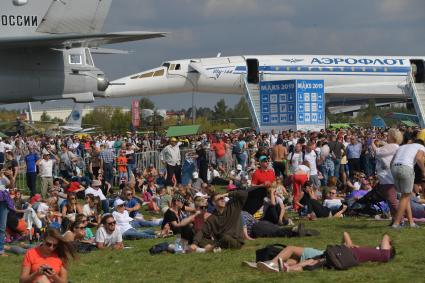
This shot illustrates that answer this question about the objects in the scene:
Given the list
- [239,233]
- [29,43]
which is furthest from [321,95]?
[239,233]

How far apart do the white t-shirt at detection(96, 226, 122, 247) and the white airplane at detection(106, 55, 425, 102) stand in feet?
104

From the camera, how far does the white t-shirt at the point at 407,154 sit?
1353 cm

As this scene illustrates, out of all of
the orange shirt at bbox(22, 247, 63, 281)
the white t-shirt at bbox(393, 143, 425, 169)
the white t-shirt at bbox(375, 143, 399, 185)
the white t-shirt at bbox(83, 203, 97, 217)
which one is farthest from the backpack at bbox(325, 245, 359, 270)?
the white t-shirt at bbox(83, 203, 97, 217)

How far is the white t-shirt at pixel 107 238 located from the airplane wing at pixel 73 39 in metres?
4.66

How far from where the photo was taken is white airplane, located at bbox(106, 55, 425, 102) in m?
45.4

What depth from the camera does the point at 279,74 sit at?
148 ft

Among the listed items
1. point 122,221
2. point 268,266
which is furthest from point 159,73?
point 268,266

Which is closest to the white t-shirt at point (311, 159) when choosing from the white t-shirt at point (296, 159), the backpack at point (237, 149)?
the white t-shirt at point (296, 159)

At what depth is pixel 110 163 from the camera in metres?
25.0

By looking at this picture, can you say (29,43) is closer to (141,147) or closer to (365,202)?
(365,202)

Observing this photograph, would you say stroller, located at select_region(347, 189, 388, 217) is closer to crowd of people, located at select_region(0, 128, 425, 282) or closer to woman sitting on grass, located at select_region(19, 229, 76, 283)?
crowd of people, located at select_region(0, 128, 425, 282)

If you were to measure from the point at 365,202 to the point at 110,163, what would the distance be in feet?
33.3

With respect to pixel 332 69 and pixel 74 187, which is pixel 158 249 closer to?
pixel 74 187

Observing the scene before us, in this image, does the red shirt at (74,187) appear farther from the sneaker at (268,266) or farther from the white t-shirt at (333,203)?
the sneaker at (268,266)
